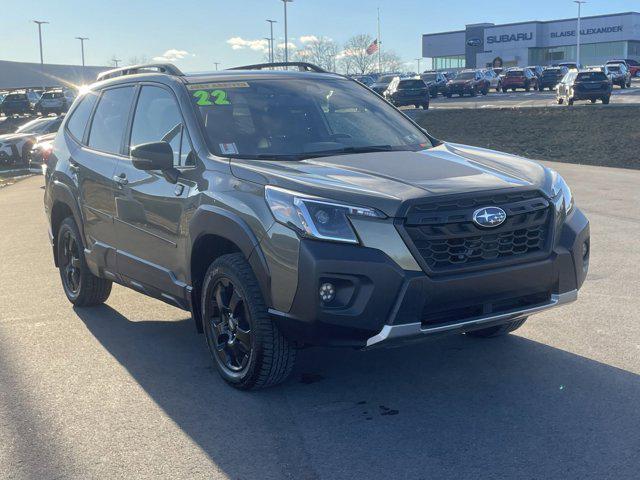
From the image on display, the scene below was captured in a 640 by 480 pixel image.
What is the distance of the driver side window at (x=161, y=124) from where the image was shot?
5145 mm

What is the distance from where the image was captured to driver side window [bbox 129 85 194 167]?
5145 mm

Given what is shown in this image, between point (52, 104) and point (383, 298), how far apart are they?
176 ft

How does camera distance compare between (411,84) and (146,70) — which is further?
(411,84)

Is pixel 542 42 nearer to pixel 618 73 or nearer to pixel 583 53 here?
pixel 583 53

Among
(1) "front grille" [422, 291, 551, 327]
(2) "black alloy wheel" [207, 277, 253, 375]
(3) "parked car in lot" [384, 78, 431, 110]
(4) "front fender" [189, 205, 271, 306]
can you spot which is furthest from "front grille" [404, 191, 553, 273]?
(3) "parked car in lot" [384, 78, 431, 110]

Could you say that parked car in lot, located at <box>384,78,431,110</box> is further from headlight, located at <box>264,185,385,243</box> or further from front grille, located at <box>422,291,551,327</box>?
headlight, located at <box>264,185,385,243</box>

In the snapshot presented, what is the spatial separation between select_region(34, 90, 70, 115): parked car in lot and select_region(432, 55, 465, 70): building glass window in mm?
67304

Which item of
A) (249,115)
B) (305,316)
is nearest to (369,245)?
(305,316)

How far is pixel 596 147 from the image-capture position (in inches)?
907

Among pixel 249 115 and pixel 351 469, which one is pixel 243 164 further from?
pixel 351 469

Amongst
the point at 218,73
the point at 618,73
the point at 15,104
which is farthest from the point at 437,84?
→ the point at 218,73

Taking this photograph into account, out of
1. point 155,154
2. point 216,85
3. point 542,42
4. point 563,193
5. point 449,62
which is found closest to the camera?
point 563,193

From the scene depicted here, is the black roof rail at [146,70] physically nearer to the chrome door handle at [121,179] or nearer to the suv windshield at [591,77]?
the chrome door handle at [121,179]

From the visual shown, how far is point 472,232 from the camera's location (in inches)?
162
